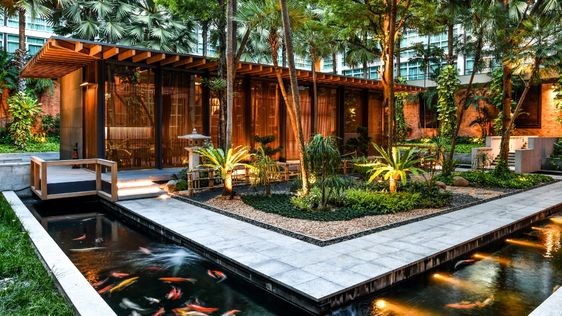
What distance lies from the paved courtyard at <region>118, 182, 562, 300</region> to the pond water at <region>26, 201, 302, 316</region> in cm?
29

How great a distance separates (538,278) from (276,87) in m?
11.9

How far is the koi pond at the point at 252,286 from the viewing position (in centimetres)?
438

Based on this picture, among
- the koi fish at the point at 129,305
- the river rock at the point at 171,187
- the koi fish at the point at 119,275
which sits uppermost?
the river rock at the point at 171,187

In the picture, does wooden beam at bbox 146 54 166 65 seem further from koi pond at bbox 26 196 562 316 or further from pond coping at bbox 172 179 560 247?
koi pond at bbox 26 196 562 316

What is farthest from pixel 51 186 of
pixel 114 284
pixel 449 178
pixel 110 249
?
pixel 449 178

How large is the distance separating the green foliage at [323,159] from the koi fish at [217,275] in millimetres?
3105

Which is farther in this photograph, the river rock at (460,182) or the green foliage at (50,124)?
the green foliage at (50,124)

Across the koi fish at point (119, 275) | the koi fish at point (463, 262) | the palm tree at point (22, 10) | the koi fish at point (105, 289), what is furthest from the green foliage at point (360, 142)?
the palm tree at point (22, 10)

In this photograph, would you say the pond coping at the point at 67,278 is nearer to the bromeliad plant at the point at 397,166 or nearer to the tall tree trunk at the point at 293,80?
the tall tree trunk at the point at 293,80

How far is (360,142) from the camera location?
17.1 m

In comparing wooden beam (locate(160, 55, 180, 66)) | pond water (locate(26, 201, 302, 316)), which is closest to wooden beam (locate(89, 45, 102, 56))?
wooden beam (locate(160, 55, 180, 66))

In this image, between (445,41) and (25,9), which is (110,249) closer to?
(25,9)

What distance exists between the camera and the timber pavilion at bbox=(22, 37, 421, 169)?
11.9 metres

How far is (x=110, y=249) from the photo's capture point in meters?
6.48
